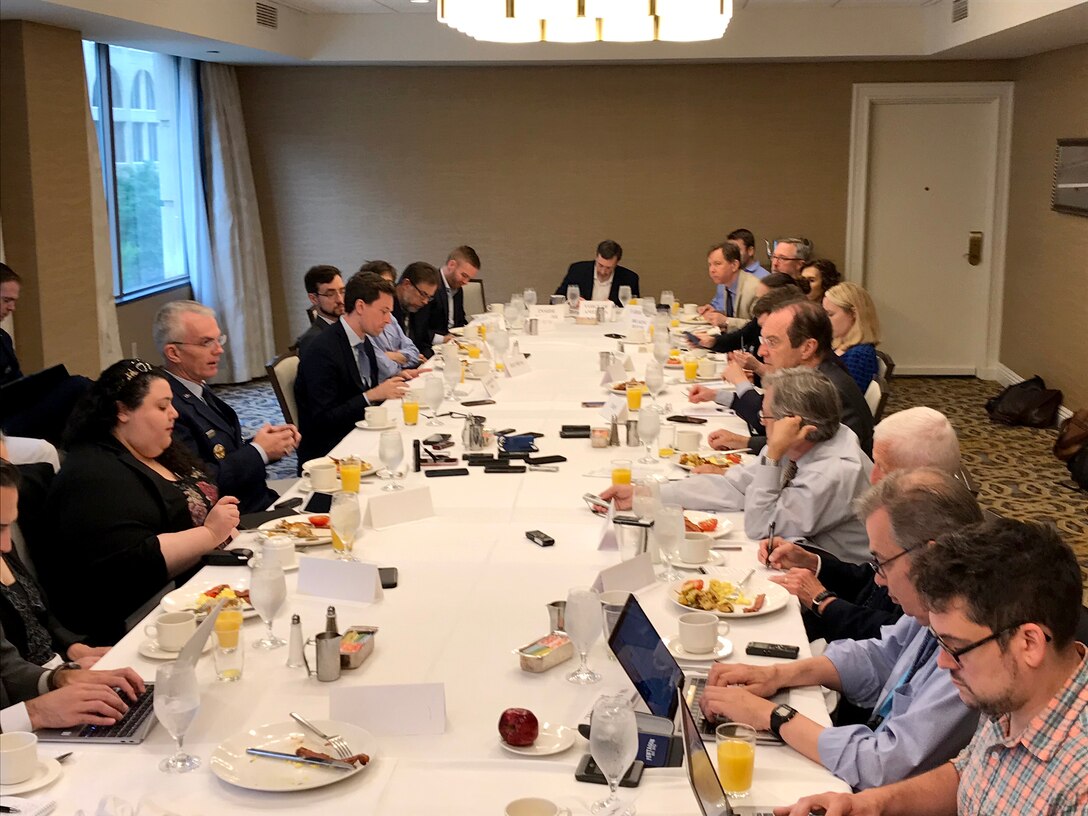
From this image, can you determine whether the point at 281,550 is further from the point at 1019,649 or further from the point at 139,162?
the point at 139,162

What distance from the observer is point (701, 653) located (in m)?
2.58

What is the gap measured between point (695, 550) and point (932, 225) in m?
8.16

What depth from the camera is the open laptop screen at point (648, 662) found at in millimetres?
2158

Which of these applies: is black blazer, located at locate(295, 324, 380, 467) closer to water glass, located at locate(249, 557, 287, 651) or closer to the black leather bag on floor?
water glass, located at locate(249, 557, 287, 651)

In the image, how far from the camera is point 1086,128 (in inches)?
326

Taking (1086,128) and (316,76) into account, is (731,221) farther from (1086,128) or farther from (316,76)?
(316,76)

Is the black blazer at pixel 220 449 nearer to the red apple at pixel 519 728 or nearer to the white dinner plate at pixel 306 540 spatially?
the white dinner plate at pixel 306 540

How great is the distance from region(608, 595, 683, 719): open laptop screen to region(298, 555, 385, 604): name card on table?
2.81 ft

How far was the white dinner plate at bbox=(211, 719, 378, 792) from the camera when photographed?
2037mm

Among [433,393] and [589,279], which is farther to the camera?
[589,279]

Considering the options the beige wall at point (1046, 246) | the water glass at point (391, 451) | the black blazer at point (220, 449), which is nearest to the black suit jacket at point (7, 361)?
the black blazer at point (220, 449)

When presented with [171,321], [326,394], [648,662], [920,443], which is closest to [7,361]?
[326,394]

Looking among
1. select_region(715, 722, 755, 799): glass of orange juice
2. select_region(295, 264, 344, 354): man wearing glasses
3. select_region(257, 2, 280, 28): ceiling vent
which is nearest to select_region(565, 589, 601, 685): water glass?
select_region(715, 722, 755, 799): glass of orange juice

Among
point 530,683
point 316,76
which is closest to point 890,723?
point 530,683
